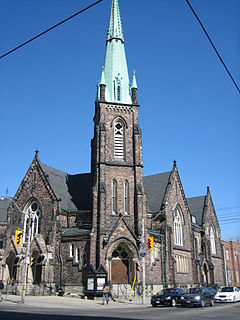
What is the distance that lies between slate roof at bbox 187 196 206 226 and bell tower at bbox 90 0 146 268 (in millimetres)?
19741

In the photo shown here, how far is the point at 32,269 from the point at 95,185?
10.4m

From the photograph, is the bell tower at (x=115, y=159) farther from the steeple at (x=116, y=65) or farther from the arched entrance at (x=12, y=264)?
the arched entrance at (x=12, y=264)

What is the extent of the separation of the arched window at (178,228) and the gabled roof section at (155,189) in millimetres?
2753

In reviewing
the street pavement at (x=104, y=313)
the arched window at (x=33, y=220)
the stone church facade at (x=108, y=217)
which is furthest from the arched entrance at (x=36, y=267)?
the street pavement at (x=104, y=313)

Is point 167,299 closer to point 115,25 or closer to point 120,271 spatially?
point 120,271

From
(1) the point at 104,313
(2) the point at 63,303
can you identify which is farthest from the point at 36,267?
(1) the point at 104,313

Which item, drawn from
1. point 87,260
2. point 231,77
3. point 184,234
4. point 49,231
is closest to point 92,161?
point 49,231

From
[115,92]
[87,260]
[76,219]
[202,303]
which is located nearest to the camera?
[202,303]

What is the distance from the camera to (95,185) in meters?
32.9

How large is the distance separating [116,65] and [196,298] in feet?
87.6

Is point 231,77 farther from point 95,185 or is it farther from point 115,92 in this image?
point 115,92

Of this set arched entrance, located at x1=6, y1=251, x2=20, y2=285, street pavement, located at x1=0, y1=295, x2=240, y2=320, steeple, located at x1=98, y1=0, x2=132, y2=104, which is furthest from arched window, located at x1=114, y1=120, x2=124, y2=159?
A: arched entrance, located at x1=6, y1=251, x2=20, y2=285

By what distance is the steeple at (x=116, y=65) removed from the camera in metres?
38.1

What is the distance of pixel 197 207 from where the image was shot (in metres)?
52.9
